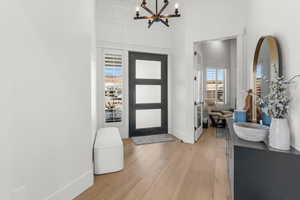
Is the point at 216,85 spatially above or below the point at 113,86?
above

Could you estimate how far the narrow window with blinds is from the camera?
400 centimetres

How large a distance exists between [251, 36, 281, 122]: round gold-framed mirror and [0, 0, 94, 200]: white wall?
85.4 inches

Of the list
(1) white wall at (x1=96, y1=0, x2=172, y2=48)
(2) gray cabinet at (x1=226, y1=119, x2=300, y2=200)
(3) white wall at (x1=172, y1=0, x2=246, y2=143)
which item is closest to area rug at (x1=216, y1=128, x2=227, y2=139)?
(3) white wall at (x1=172, y1=0, x2=246, y2=143)

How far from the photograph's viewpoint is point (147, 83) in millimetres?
4379

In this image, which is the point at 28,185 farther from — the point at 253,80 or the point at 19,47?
the point at 253,80

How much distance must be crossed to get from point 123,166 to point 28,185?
142cm

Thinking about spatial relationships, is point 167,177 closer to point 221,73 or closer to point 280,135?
point 280,135

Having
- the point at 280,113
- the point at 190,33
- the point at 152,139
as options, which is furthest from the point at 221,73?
the point at 280,113

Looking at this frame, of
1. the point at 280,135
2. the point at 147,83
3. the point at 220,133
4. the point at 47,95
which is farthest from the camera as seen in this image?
the point at 220,133

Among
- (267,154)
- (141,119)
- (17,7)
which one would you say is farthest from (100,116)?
(267,154)

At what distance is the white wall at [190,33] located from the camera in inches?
125

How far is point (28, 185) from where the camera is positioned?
1.36m

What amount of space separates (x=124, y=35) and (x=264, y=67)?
337cm

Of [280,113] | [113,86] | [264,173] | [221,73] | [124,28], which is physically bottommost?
[264,173]
